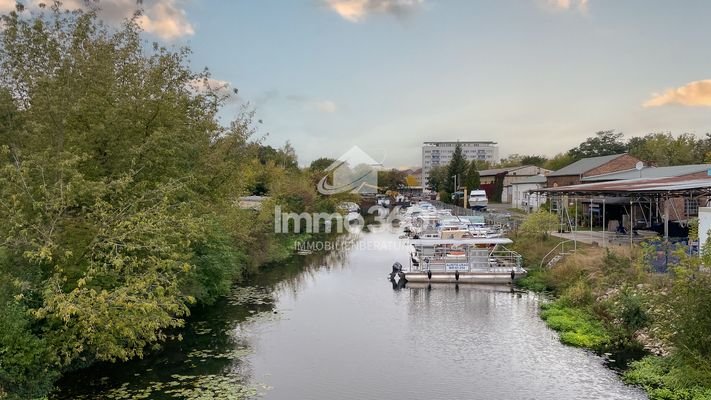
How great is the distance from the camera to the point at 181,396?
479 inches

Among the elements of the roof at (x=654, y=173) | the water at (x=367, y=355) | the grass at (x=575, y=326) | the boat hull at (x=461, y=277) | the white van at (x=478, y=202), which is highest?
the roof at (x=654, y=173)

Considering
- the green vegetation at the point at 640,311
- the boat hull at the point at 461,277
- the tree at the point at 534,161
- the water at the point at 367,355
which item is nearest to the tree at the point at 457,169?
the tree at the point at 534,161

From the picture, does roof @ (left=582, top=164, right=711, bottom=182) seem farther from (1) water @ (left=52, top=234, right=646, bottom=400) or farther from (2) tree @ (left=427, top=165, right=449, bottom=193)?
(2) tree @ (left=427, top=165, right=449, bottom=193)

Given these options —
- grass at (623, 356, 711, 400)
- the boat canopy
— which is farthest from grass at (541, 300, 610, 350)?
the boat canopy

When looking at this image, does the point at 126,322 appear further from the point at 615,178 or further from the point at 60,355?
the point at 615,178

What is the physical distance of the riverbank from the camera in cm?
1155

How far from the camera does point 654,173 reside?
1543 inches

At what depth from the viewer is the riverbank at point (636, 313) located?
11555mm

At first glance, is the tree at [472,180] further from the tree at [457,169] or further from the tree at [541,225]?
the tree at [541,225]

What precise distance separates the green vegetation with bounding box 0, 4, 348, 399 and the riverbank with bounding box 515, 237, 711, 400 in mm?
10884

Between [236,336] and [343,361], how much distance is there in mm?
4157

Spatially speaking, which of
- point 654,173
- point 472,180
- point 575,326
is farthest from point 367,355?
point 472,180

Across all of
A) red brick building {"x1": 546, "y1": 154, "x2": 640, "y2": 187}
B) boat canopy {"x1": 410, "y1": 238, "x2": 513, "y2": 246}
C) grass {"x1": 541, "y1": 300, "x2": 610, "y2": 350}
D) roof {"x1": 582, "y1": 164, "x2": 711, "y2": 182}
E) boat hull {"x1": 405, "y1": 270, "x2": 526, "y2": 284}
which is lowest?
grass {"x1": 541, "y1": 300, "x2": 610, "y2": 350}

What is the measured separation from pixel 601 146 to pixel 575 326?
243 ft
